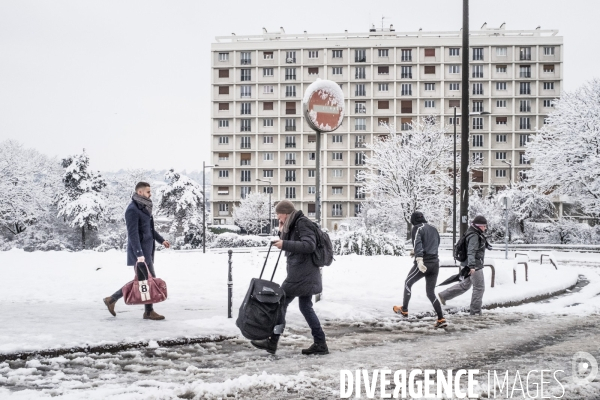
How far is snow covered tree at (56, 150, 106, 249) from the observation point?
55.1 metres

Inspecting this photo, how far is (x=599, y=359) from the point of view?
6.34m

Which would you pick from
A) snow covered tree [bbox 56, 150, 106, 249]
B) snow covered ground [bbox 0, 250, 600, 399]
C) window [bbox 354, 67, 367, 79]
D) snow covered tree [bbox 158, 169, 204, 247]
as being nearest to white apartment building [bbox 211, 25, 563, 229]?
window [bbox 354, 67, 367, 79]

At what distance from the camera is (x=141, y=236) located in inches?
320

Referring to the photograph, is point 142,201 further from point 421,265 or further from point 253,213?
point 253,213

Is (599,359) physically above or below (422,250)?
below

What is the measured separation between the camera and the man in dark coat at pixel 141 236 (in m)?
7.80

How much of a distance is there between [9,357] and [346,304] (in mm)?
5419

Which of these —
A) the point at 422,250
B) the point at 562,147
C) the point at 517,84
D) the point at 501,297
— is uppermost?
the point at 517,84

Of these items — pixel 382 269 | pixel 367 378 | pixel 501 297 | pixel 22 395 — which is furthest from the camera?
pixel 382 269

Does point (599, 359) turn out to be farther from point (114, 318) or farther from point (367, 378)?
point (114, 318)

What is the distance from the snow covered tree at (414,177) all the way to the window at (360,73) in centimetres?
3484

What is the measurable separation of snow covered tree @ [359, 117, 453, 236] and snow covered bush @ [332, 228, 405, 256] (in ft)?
59.9

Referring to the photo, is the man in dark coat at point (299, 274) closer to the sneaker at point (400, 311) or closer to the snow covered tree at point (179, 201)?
the sneaker at point (400, 311)

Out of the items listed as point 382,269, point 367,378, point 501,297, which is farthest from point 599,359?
point 382,269
